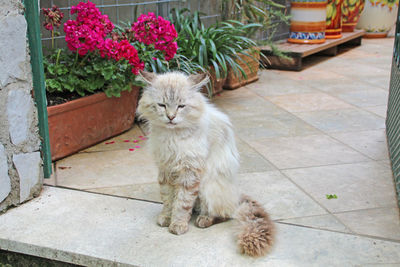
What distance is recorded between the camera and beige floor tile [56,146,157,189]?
10.0 feet

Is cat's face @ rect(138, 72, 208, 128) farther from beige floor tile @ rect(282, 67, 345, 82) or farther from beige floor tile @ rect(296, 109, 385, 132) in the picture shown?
beige floor tile @ rect(282, 67, 345, 82)

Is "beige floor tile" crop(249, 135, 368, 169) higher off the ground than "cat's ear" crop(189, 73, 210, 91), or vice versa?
"cat's ear" crop(189, 73, 210, 91)

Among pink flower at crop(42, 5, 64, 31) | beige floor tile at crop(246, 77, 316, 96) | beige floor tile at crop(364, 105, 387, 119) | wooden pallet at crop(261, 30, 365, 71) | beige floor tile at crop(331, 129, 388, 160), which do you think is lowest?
beige floor tile at crop(331, 129, 388, 160)

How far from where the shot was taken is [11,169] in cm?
262

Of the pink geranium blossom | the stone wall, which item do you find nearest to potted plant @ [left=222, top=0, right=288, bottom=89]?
the pink geranium blossom

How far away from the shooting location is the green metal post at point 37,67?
2607 millimetres

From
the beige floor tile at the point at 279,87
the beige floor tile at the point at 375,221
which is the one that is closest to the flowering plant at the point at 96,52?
the beige floor tile at the point at 279,87

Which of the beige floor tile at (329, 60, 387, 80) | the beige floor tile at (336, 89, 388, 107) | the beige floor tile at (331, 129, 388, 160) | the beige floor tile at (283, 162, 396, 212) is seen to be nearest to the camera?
the beige floor tile at (283, 162, 396, 212)

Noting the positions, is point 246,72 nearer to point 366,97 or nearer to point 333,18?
point 366,97

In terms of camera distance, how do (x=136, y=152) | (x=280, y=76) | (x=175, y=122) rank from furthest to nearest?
(x=280, y=76), (x=136, y=152), (x=175, y=122)

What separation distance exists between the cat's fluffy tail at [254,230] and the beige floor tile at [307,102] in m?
2.48

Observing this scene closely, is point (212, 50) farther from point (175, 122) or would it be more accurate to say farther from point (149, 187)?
point (175, 122)

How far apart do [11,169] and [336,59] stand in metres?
5.76

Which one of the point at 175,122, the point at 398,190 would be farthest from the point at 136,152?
the point at 398,190
